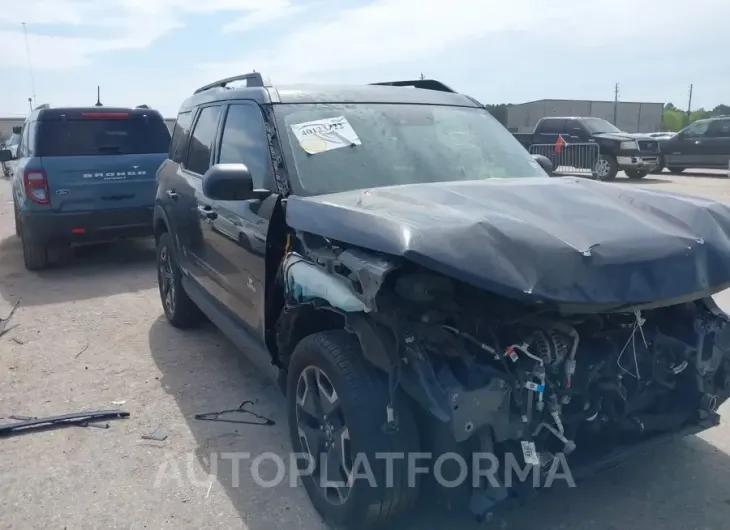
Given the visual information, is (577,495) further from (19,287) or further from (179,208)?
(19,287)

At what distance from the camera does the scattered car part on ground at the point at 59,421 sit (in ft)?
13.7

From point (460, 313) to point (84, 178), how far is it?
265 inches

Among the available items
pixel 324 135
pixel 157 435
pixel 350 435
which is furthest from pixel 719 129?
pixel 350 435

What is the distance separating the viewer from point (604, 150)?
63.6 ft

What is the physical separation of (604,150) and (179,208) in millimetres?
16475

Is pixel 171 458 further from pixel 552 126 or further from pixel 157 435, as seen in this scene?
pixel 552 126

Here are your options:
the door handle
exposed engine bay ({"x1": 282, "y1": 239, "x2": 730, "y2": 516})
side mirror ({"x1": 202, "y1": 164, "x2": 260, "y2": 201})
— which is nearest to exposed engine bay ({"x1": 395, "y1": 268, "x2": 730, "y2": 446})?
exposed engine bay ({"x1": 282, "y1": 239, "x2": 730, "y2": 516})

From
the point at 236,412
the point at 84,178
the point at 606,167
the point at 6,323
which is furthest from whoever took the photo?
the point at 606,167

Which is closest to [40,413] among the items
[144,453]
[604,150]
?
[144,453]

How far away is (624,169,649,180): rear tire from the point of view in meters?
19.9

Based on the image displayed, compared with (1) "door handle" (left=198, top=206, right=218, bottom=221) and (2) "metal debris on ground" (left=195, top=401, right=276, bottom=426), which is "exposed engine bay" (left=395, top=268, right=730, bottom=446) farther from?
(1) "door handle" (left=198, top=206, right=218, bottom=221)

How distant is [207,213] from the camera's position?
15.2ft

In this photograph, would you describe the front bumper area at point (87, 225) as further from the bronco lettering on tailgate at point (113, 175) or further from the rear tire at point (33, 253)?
the bronco lettering on tailgate at point (113, 175)

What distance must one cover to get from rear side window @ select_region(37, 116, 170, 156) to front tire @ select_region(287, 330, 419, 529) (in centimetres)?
638
